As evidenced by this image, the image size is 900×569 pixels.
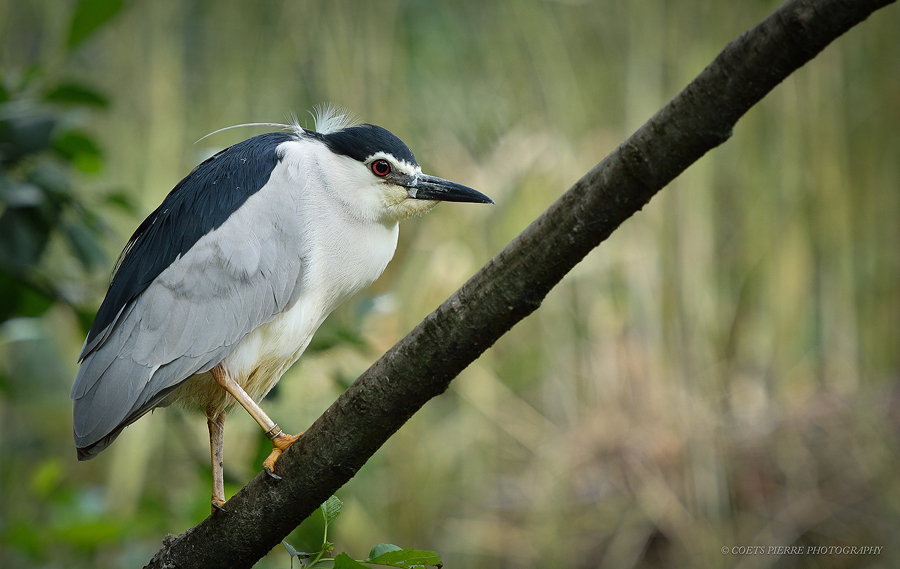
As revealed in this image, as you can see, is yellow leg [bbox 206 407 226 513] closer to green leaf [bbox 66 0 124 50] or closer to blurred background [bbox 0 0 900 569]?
green leaf [bbox 66 0 124 50]

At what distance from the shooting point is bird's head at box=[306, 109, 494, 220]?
1.53 metres

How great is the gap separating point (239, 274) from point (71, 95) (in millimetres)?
687

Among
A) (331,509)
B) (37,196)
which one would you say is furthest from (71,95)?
(331,509)

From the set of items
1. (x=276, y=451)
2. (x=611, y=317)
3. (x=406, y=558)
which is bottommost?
(x=406, y=558)

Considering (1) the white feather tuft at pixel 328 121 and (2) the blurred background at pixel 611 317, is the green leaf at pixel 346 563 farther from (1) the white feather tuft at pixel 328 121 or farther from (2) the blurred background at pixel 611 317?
(2) the blurred background at pixel 611 317

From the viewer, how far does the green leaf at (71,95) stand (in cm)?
164

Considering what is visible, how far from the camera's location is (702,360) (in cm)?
330

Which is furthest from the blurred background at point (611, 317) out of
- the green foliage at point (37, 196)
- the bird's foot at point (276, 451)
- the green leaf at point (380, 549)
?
the green leaf at point (380, 549)

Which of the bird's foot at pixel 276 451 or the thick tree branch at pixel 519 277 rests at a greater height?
the bird's foot at pixel 276 451

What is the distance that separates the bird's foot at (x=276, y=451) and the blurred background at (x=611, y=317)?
5.41 feet

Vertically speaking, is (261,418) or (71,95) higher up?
(71,95)

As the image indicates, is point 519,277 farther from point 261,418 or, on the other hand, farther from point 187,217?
point 187,217

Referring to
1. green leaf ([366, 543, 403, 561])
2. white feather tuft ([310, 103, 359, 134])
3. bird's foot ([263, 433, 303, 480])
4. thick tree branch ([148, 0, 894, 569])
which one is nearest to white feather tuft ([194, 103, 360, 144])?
white feather tuft ([310, 103, 359, 134])

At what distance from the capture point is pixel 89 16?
5.37 feet
